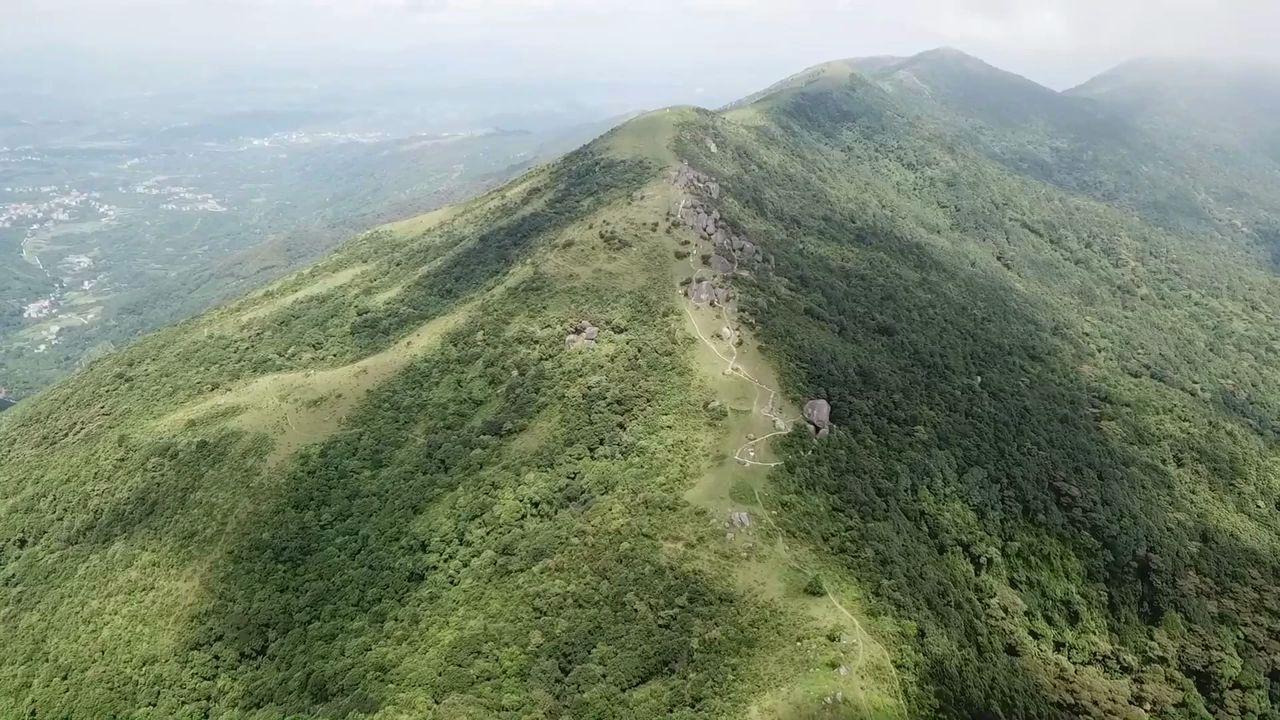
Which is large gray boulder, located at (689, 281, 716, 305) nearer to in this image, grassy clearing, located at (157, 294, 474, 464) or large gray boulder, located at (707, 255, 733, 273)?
large gray boulder, located at (707, 255, 733, 273)

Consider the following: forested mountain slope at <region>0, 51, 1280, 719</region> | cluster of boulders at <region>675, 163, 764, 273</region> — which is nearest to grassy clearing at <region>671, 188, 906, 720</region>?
forested mountain slope at <region>0, 51, 1280, 719</region>

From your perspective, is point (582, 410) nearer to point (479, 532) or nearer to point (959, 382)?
point (479, 532)

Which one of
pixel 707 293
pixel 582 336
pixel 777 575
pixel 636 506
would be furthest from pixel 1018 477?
pixel 582 336

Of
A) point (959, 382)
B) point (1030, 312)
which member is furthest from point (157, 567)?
point (1030, 312)

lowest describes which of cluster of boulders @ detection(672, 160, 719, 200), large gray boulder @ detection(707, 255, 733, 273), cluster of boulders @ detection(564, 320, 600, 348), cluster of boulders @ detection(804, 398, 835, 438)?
cluster of boulders @ detection(804, 398, 835, 438)

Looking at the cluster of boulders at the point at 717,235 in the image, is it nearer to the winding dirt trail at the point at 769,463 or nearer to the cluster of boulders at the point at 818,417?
the winding dirt trail at the point at 769,463

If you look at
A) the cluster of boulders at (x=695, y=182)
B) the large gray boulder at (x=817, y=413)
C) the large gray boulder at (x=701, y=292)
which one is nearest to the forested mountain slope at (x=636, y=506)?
the cluster of boulders at (x=695, y=182)
